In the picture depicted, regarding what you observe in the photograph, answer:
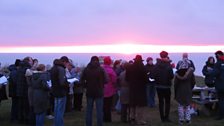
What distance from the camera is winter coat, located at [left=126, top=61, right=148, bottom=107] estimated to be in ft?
44.9

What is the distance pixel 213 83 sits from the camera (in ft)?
50.2

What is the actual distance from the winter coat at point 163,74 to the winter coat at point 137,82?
41 cm

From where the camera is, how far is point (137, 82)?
13.7 m

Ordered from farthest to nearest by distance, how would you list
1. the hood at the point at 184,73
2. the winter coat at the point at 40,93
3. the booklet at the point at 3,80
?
the booklet at the point at 3,80, the hood at the point at 184,73, the winter coat at the point at 40,93

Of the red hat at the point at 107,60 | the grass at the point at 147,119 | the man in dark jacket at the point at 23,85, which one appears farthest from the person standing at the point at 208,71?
the man in dark jacket at the point at 23,85

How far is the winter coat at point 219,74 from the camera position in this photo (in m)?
14.4

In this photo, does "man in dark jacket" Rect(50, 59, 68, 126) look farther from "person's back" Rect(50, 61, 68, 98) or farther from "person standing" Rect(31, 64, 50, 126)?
"person standing" Rect(31, 64, 50, 126)

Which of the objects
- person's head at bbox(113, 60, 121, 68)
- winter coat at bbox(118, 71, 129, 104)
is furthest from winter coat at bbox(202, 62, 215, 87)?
person's head at bbox(113, 60, 121, 68)

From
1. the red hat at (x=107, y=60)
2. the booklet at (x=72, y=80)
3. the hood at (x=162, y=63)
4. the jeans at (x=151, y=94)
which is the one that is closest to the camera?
the hood at (x=162, y=63)

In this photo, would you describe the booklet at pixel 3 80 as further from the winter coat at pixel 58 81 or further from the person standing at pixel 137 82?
the person standing at pixel 137 82

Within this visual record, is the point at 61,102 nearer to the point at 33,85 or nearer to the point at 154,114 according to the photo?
the point at 33,85

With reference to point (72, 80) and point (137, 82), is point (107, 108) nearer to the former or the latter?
point (137, 82)

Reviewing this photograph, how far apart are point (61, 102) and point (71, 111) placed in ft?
15.8

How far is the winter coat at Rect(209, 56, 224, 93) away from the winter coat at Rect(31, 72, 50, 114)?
5032mm
